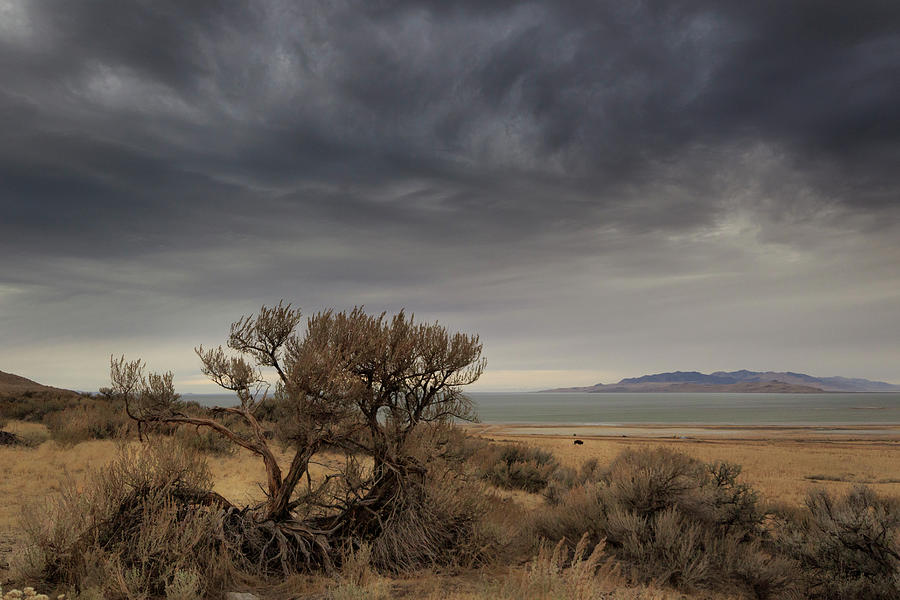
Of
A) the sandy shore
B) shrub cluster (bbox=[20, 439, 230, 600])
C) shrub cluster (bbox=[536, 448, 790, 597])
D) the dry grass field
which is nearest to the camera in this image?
shrub cluster (bbox=[20, 439, 230, 600])

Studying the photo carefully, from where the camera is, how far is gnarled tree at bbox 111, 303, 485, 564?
7426mm

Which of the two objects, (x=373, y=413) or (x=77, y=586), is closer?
(x=77, y=586)

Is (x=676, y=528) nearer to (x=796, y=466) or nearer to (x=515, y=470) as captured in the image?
(x=515, y=470)

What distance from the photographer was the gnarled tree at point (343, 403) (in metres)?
7.43

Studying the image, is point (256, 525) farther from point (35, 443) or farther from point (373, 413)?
point (35, 443)

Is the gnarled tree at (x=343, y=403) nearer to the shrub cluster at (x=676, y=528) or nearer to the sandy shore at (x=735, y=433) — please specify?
the shrub cluster at (x=676, y=528)

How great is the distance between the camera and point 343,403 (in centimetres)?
755

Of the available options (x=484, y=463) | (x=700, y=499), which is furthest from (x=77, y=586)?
(x=484, y=463)

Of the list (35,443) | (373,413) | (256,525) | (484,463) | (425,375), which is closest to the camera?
(256,525)

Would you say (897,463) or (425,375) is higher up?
(425,375)

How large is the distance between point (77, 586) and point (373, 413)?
4.19 metres

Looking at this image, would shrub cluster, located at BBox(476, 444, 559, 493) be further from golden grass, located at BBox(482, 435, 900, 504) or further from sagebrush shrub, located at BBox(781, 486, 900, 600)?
sagebrush shrub, located at BBox(781, 486, 900, 600)

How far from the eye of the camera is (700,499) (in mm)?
9516

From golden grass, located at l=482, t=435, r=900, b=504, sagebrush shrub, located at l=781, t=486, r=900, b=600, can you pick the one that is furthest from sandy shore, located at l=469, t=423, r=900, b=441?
sagebrush shrub, located at l=781, t=486, r=900, b=600
